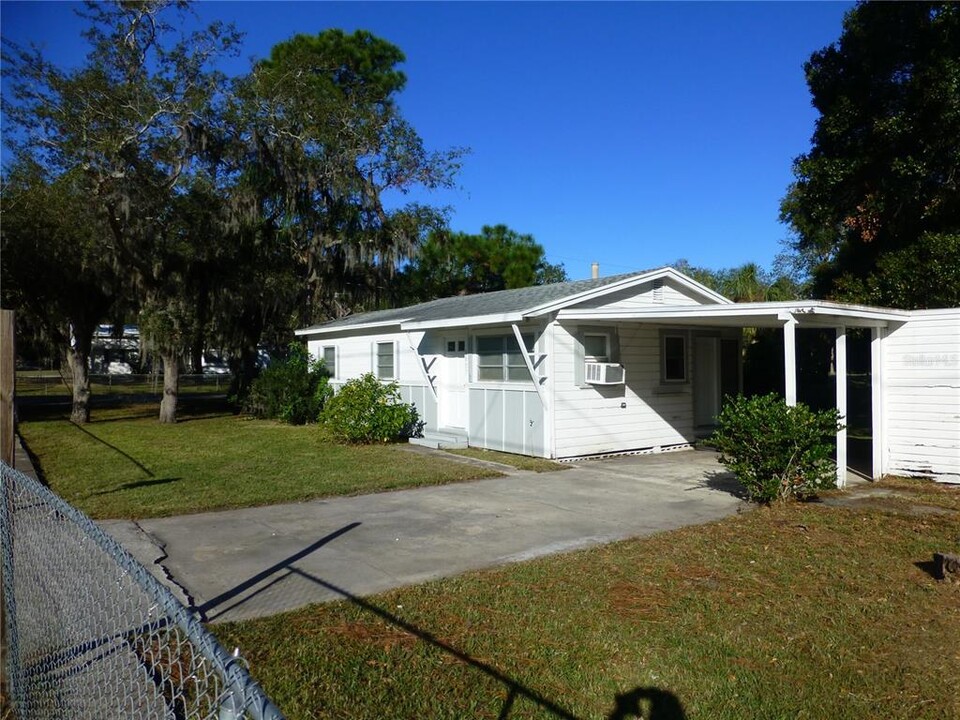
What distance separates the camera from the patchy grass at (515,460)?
11.9m

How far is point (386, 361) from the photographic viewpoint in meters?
17.7

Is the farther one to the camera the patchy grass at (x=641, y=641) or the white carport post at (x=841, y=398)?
the white carport post at (x=841, y=398)

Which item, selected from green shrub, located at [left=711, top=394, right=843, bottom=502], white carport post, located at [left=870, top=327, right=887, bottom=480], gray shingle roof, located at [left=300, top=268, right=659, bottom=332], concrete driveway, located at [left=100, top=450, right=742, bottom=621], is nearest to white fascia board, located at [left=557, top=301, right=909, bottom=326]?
white carport post, located at [left=870, top=327, right=887, bottom=480]

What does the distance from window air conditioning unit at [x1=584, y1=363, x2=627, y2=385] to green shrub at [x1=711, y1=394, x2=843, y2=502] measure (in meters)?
4.33

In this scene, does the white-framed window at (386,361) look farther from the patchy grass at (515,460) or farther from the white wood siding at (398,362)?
the patchy grass at (515,460)

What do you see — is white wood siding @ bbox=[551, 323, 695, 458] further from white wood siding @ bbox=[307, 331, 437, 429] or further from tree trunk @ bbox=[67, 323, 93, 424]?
tree trunk @ bbox=[67, 323, 93, 424]

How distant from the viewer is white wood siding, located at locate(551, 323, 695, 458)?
1270cm

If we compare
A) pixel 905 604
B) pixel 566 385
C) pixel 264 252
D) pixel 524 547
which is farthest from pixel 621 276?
pixel 264 252

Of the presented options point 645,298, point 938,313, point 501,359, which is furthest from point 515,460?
point 938,313

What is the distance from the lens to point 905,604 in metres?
5.25

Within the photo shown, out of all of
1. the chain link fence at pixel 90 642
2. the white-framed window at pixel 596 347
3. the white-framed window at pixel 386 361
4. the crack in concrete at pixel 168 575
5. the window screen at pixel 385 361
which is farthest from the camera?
the window screen at pixel 385 361

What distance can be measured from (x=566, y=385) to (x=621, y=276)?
2561 millimetres

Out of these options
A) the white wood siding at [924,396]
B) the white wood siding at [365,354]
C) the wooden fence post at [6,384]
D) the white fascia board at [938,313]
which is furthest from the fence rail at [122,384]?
the wooden fence post at [6,384]

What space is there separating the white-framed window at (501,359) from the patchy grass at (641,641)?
6743mm
